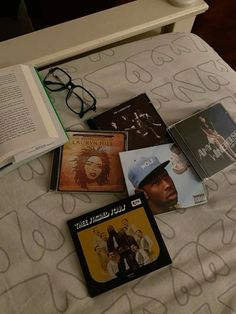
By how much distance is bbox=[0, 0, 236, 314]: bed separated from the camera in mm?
629

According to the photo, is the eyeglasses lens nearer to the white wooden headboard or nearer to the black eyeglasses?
the black eyeglasses

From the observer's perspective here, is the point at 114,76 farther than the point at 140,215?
Yes

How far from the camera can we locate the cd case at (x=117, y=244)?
2.14 feet

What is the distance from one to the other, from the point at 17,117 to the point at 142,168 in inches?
12.0

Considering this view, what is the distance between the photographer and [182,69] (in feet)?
2.99

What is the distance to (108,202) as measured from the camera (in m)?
0.72

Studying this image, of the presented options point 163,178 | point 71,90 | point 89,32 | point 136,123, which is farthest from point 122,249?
point 89,32

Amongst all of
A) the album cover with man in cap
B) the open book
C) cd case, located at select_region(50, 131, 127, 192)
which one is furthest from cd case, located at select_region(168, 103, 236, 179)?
the open book

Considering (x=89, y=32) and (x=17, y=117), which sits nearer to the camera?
(x=17, y=117)

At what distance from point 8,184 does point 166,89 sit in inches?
18.5

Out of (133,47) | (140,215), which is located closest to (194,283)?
(140,215)

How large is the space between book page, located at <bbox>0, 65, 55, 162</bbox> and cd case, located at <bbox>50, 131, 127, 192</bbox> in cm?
8

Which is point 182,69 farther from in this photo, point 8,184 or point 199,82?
point 8,184

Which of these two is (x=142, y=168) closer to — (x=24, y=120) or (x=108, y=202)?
(x=108, y=202)
